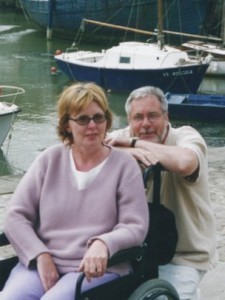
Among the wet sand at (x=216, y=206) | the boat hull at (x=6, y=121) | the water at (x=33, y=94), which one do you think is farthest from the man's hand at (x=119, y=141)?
the boat hull at (x=6, y=121)

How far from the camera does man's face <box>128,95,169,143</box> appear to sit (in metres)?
3.03

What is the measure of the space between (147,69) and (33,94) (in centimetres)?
345

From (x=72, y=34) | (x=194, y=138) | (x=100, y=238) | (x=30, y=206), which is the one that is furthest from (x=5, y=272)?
(x=72, y=34)

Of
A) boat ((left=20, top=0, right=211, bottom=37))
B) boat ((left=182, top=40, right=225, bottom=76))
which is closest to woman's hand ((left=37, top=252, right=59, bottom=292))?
boat ((left=182, top=40, right=225, bottom=76))

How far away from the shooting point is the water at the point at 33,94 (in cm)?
1572

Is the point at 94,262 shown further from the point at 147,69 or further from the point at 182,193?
the point at 147,69

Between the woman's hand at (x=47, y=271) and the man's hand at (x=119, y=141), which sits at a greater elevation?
the man's hand at (x=119, y=141)

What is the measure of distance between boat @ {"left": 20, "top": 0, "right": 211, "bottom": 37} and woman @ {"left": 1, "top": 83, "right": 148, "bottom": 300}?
34.8 m

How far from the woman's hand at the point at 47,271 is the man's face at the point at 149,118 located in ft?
Result: 2.07

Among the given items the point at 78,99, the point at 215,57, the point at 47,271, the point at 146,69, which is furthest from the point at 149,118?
the point at 215,57

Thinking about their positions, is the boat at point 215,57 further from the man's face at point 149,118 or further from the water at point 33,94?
the man's face at point 149,118

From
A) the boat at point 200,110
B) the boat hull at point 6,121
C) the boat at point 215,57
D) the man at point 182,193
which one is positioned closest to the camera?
the man at point 182,193

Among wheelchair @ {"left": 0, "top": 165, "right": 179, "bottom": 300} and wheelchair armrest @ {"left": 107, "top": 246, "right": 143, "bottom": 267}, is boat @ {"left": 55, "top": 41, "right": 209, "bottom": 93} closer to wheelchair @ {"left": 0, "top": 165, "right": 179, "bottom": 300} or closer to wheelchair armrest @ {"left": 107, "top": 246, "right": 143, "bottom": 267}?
wheelchair @ {"left": 0, "top": 165, "right": 179, "bottom": 300}

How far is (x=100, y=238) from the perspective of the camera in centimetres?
269
